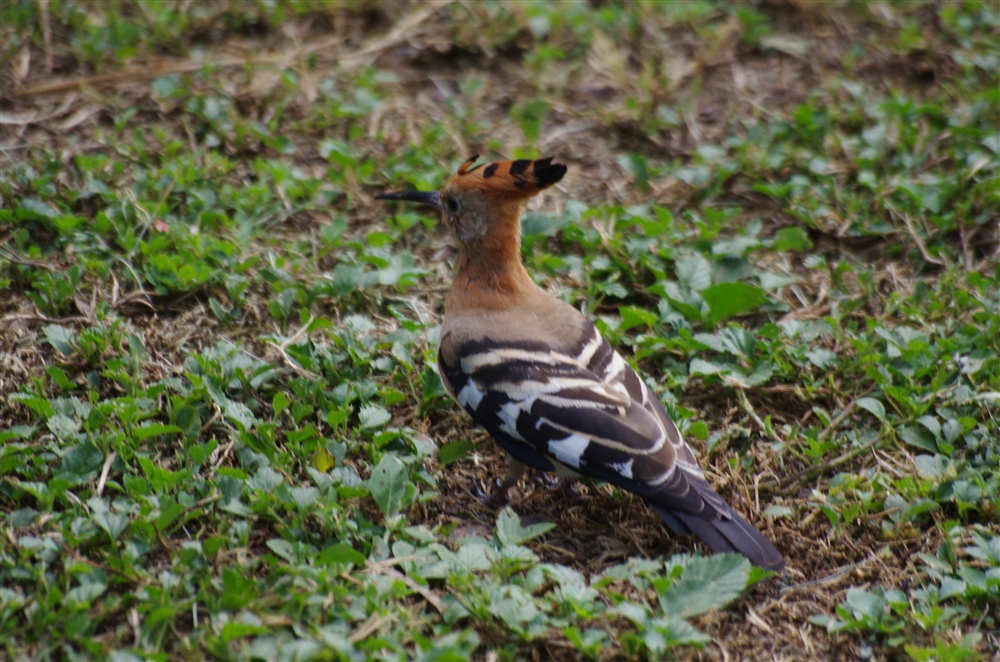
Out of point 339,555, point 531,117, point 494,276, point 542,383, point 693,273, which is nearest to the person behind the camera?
point 339,555

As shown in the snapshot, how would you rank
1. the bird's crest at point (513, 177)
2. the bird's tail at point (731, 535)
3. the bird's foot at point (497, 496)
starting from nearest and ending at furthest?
the bird's tail at point (731, 535), the bird's foot at point (497, 496), the bird's crest at point (513, 177)

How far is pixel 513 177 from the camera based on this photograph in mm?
3496

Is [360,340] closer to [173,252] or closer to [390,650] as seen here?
[173,252]

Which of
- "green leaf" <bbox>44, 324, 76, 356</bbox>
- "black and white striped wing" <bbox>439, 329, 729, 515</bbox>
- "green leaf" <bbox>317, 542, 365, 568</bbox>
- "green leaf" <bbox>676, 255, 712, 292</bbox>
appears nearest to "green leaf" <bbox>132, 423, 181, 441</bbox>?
"green leaf" <bbox>44, 324, 76, 356</bbox>

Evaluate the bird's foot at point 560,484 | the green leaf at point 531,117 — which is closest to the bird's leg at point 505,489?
the bird's foot at point 560,484

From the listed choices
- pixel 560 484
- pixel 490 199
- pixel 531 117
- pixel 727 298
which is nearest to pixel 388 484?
pixel 560 484

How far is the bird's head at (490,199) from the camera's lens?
137 inches

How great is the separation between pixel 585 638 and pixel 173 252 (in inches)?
91.5

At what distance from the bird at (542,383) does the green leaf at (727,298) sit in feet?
2.00

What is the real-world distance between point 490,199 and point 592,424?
3.15 ft

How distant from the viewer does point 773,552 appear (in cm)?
289

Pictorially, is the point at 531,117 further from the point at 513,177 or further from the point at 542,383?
the point at 542,383

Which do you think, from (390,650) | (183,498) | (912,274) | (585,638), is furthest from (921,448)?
(183,498)

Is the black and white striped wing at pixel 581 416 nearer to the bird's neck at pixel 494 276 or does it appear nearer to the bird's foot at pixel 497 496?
the bird's foot at pixel 497 496
